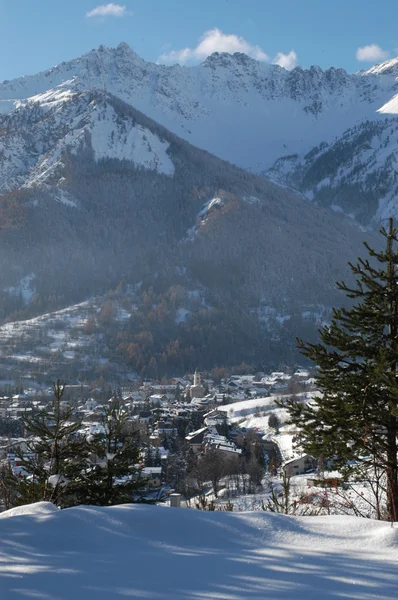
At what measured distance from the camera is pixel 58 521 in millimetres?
4977

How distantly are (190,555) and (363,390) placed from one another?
3839 mm

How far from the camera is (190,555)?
432cm

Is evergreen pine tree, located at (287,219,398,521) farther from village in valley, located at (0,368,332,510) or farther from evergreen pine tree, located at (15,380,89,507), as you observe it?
evergreen pine tree, located at (15,380,89,507)

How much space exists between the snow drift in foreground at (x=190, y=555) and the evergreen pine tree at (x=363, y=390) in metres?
2.42

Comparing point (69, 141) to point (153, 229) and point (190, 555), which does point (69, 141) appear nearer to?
point (153, 229)

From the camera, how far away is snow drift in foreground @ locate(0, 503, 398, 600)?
12.0 feet

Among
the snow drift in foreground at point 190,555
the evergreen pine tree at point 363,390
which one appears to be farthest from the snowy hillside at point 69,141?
the snow drift in foreground at point 190,555

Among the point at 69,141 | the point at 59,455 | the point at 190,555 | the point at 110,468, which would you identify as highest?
the point at 69,141

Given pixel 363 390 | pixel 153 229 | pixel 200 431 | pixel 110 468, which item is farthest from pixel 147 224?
pixel 363 390

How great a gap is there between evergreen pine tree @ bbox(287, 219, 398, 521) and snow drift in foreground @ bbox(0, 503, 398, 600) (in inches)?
95.1

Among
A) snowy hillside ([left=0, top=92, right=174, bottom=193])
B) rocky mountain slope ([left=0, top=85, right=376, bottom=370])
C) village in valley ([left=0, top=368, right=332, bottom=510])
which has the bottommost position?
village in valley ([left=0, top=368, right=332, bottom=510])

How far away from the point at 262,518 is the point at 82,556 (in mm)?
1644

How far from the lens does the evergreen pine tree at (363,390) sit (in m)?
7.27

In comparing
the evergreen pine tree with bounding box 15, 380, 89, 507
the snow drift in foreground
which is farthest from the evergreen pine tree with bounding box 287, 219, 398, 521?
the evergreen pine tree with bounding box 15, 380, 89, 507
